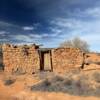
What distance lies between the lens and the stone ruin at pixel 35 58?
67.0ft

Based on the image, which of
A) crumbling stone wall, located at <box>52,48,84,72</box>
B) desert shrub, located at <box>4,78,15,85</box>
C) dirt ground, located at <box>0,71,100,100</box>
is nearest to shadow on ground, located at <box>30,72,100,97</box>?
dirt ground, located at <box>0,71,100,100</box>

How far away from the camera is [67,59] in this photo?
20.5m

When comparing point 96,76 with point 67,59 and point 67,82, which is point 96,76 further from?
point 67,59

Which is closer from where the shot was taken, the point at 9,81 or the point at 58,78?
the point at 58,78

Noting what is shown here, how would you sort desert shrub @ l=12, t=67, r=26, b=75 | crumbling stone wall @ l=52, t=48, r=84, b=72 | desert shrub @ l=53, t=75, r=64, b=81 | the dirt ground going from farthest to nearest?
1. desert shrub @ l=12, t=67, r=26, b=75
2. crumbling stone wall @ l=52, t=48, r=84, b=72
3. desert shrub @ l=53, t=75, r=64, b=81
4. the dirt ground

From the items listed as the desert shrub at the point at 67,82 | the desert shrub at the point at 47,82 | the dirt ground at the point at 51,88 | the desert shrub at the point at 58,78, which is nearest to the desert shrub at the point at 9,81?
the dirt ground at the point at 51,88

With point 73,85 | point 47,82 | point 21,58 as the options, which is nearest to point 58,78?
point 47,82

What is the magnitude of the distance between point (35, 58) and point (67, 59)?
3.00 metres

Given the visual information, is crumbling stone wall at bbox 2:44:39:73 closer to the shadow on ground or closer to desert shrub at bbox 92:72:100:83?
the shadow on ground

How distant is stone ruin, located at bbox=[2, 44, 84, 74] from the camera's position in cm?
2042

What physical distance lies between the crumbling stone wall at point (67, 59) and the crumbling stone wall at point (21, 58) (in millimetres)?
1954

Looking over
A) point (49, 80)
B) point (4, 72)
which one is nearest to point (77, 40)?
point (4, 72)

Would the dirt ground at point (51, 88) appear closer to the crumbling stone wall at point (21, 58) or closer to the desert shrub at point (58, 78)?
the desert shrub at point (58, 78)

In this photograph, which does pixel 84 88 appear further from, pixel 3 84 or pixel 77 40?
pixel 77 40
